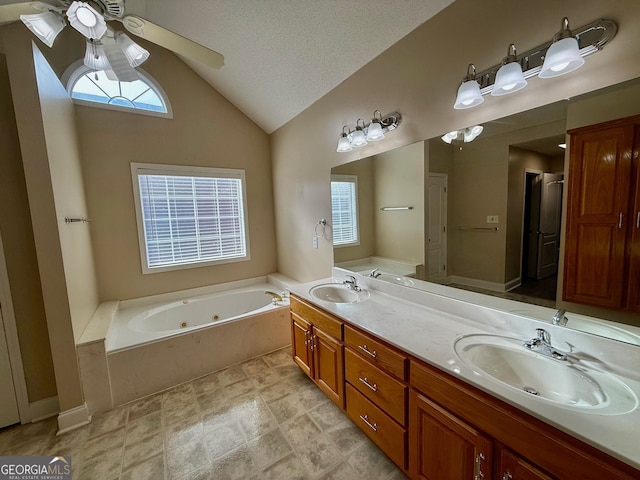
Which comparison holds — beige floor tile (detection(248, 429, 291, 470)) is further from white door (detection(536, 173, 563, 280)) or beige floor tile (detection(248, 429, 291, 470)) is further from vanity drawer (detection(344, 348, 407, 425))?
white door (detection(536, 173, 563, 280))

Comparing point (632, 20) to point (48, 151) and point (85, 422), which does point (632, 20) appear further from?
point (85, 422)

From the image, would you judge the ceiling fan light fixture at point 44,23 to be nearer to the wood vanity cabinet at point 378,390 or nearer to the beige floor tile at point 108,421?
the wood vanity cabinet at point 378,390

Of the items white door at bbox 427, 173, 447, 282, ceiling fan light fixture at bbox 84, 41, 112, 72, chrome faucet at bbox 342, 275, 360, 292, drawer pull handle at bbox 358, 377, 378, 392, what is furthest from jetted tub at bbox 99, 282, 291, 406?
ceiling fan light fixture at bbox 84, 41, 112, 72

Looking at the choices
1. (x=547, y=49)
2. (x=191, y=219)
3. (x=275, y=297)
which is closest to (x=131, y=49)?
(x=191, y=219)

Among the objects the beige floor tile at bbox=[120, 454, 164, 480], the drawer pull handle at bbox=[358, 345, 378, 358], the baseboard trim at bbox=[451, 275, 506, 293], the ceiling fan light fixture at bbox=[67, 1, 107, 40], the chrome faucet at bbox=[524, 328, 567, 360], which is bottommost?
the beige floor tile at bbox=[120, 454, 164, 480]

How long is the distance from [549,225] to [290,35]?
2.24m

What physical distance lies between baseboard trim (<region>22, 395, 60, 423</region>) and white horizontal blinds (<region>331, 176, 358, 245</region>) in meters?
2.63

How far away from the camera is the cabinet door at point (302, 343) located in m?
2.07

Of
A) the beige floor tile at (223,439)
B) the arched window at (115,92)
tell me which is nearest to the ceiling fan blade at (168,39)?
the arched window at (115,92)

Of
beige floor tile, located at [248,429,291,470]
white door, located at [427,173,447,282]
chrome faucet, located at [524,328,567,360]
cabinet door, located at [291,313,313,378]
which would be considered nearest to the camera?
chrome faucet, located at [524,328,567,360]

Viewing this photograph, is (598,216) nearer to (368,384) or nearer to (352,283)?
(368,384)

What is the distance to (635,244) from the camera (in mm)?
972

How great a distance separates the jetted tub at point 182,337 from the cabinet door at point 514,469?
2201mm

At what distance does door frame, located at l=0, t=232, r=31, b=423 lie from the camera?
178 cm
